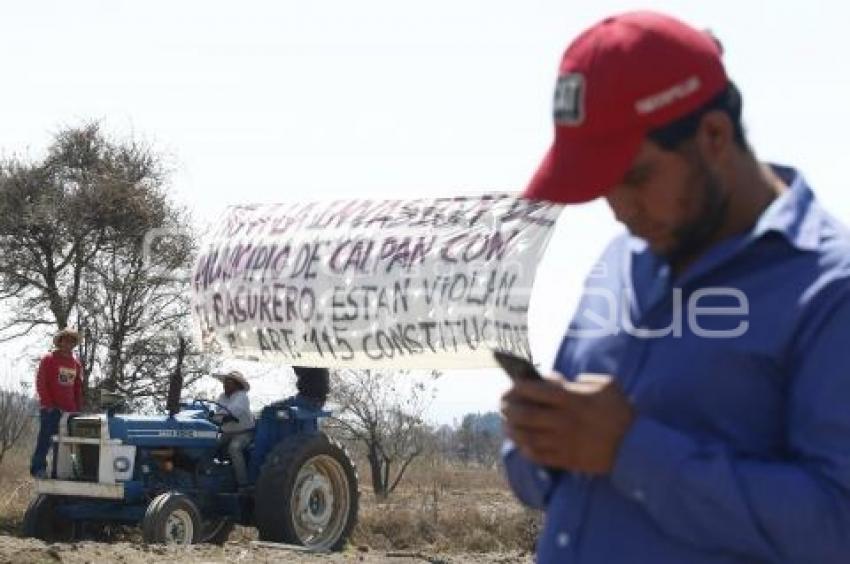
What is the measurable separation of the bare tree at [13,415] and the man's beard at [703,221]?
3345cm

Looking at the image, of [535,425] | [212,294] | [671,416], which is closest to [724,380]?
[671,416]

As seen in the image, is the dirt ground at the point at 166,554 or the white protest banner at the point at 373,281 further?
the white protest banner at the point at 373,281

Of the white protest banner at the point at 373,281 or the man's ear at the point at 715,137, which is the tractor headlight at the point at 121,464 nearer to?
the white protest banner at the point at 373,281

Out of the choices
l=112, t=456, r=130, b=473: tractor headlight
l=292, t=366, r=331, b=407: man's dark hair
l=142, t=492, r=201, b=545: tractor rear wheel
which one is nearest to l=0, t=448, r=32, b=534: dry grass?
l=112, t=456, r=130, b=473: tractor headlight

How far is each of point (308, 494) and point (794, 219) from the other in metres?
14.7

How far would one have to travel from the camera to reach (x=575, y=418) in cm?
237

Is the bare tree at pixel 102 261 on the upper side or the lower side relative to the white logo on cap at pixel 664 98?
upper

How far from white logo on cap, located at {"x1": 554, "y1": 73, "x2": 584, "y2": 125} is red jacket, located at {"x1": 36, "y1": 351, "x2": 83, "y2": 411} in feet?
48.8

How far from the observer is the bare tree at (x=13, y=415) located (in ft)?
118

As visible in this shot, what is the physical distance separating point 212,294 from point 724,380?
14.8 meters

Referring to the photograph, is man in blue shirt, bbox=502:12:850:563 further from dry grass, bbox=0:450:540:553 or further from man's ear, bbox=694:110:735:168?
dry grass, bbox=0:450:540:553

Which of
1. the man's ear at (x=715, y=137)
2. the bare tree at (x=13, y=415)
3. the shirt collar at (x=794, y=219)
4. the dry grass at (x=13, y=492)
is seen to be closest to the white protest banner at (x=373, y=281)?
the dry grass at (x=13, y=492)

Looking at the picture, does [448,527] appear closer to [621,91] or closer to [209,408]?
[209,408]

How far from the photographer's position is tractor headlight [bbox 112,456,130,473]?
16578 mm
